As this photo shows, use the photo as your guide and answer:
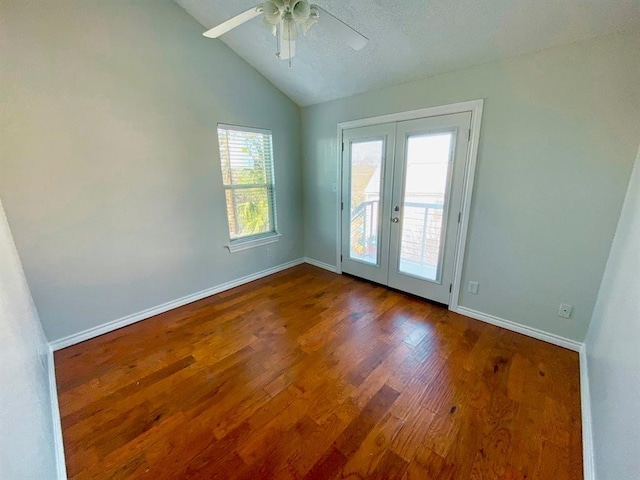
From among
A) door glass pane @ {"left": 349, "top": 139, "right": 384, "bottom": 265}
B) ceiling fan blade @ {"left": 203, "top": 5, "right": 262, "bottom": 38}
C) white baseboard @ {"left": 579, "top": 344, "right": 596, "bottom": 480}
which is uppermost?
ceiling fan blade @ {"left": 203, "top": 5, "right": 262, "bottom": 38}

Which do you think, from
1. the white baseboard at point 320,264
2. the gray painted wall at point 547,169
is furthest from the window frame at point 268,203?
the gray painted wall at point 547,169

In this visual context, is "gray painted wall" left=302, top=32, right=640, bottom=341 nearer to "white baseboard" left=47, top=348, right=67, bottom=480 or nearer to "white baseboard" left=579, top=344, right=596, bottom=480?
"white baseboard" left=579, top=344, right=596, bottom=480

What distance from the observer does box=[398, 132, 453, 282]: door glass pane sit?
2.46 metres

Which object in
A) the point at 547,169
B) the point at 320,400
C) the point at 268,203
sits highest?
the point at 547,169

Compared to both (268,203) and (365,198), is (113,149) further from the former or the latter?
(365,198)

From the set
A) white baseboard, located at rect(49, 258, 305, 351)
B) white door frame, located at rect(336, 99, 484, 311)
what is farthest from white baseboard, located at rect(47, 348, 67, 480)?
white door frame, located at rect(336, 99, 484, 311)

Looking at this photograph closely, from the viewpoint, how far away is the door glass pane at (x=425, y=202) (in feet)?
8.07

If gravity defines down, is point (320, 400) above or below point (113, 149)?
below

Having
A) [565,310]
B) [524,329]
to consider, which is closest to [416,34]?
[565,310]

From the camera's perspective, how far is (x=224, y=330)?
236cm

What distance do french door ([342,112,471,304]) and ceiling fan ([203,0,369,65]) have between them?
48.3 inches

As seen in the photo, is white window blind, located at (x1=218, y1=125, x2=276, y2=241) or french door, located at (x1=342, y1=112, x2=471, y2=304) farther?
white window blind, located at (x1=218, y1=125, x2=276, y2=241)

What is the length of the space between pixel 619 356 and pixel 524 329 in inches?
44.6

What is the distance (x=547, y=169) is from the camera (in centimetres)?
194
